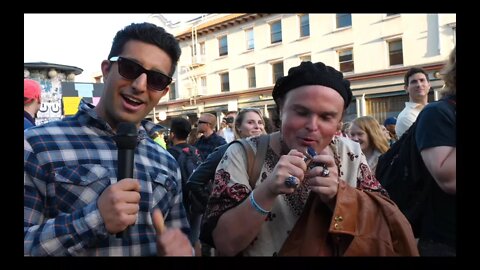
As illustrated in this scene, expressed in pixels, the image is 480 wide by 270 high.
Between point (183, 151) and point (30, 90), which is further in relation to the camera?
Result: point (183, 151)

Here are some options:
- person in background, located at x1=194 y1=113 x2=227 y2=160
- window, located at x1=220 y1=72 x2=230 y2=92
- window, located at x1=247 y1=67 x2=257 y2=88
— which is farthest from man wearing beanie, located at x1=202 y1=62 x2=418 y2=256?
window, located at x1=247 y1=67 x2=257 y2=88

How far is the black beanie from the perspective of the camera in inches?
57.1

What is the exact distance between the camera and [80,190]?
4.68ft

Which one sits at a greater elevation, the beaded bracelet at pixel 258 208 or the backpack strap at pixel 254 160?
the backpack strap at pixel 254 160

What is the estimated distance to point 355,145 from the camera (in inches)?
66.2

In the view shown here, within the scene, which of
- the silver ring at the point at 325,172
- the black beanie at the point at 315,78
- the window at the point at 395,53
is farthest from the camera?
the window at the point at 395,53

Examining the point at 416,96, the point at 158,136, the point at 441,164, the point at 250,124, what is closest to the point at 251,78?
the point at 158,136

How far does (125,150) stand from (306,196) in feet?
2.32

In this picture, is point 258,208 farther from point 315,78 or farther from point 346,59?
point 346,59

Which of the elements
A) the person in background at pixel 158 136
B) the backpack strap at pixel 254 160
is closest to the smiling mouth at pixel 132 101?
the person in background at pixel 158 136

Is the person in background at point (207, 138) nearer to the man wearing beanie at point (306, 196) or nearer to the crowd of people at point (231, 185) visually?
the crowd of people at point (231, 185)

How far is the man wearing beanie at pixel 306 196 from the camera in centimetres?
131

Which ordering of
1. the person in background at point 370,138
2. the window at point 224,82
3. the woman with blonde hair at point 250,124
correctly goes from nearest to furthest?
the person in background at point 370,138 < the woman with blonde hair at point 250,124 < the window at point 224,82
